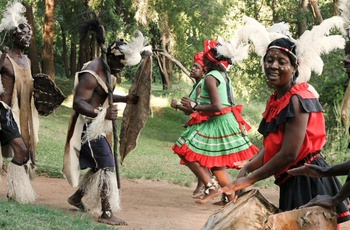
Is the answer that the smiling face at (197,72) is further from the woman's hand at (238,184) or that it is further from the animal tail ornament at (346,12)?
the woman's hand at (238,184)

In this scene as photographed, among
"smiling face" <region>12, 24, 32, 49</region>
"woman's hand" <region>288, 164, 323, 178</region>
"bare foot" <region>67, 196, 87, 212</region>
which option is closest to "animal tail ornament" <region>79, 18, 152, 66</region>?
"smiling face" <region>12, 24, 32, 49</region>

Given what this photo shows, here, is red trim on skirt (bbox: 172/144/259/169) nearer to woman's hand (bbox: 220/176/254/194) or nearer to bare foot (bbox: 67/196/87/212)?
bare foot (bbox: 67/196/87/212)

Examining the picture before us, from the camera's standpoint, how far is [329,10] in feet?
65.7

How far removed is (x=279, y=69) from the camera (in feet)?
13.5

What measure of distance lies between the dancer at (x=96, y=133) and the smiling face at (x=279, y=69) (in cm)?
310

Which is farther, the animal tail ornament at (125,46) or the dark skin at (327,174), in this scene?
the animal tail ornament at (125,46)

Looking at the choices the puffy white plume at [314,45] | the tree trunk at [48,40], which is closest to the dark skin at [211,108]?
the puffy white plume at [314,45]

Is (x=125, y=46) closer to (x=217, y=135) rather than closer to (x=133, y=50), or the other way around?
(x=133, y=50)

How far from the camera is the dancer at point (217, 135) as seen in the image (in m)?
8.19

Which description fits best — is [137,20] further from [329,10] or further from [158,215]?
Result: [158,215]

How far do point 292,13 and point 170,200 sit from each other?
13.4 m

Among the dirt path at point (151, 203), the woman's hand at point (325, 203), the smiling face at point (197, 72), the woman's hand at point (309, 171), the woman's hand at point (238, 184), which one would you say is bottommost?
the dirt path at point (151, 203)

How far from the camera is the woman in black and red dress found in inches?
155

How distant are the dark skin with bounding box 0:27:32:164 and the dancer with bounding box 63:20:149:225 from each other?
534mm
